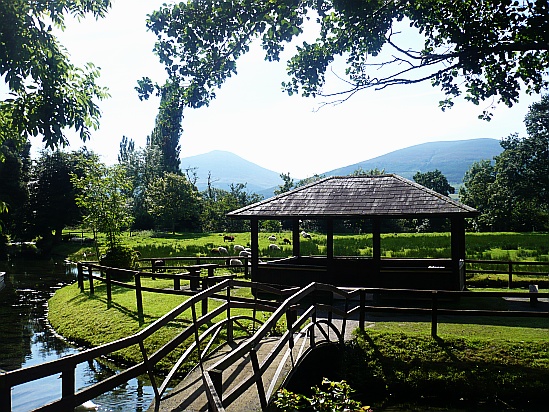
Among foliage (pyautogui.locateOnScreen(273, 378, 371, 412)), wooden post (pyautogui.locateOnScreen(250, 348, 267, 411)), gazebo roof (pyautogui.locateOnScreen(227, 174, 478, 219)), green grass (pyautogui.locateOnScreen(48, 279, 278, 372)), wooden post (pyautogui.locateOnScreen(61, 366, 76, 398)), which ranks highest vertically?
gazebo roof (pyautogui.locateOnScreen(227, 174, 478, 219))

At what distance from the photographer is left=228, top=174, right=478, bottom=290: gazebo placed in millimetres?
15531

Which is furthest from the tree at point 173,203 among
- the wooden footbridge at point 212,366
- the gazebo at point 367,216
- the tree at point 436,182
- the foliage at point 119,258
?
the wooden footbridge at point 212,366

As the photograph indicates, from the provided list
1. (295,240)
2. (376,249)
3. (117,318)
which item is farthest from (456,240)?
(117,318)

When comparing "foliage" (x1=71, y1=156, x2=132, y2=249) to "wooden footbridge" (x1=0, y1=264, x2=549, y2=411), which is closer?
"wooden footbridge" (x1=0, y1=264, x2=549, y2=411)

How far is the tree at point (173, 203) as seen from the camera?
5706 cm

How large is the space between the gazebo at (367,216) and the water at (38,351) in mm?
6377

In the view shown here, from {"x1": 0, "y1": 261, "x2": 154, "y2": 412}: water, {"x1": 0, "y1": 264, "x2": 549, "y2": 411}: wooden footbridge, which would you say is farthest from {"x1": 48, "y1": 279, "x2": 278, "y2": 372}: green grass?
{"x1": 0, "y1": 264, "x2": 549, "y2": 411}: wooden footbridge

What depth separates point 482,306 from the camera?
15.4 meters

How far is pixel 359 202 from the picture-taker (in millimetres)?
A: 17109

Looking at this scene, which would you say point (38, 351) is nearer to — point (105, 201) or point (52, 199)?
point (105, 201)

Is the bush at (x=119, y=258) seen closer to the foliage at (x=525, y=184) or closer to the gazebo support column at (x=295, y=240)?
the gazebo support column at (x=295, y=240)

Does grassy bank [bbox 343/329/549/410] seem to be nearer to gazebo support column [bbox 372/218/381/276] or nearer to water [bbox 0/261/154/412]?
water [bbox 0/261/154/412]

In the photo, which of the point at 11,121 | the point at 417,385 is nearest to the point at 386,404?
the point at 417,385

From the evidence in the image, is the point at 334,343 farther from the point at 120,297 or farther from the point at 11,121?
the point at 120,297
